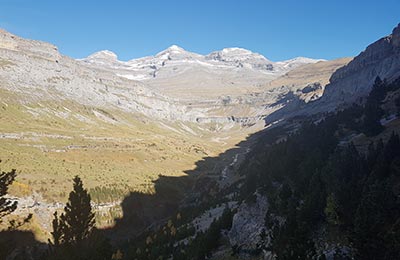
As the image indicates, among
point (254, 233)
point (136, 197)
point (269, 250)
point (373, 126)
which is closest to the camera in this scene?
point (269, 250)

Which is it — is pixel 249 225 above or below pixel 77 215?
below

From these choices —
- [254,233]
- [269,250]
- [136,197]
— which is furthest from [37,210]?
[269,250]

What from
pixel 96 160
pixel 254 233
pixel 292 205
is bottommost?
pixel 254 233

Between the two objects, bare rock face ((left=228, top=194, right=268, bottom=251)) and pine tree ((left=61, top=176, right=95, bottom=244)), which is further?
bare rock face ((left=228, top=194, right=268, bottom=251))

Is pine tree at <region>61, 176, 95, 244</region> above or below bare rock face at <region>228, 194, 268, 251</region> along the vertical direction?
above

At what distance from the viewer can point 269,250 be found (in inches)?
1314

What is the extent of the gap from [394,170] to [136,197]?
7217cm

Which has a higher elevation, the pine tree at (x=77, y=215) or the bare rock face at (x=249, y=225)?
the pine tree at (x=77, y=215)

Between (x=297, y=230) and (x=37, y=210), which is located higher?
(x=37, y=210)

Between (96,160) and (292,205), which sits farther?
(96,160)

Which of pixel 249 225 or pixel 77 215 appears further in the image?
pixel 249 225

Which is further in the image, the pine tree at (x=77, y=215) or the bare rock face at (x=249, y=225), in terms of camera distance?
the bare rock face at (x=249, y=225)

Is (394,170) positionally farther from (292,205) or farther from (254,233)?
(254,233)

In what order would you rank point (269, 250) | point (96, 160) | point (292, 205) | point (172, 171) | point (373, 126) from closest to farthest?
A: 1. point (269, 250)
2. point (292, 205)
3. point (373, 126)
4. point (96, 160)
5. point (172, 171)
